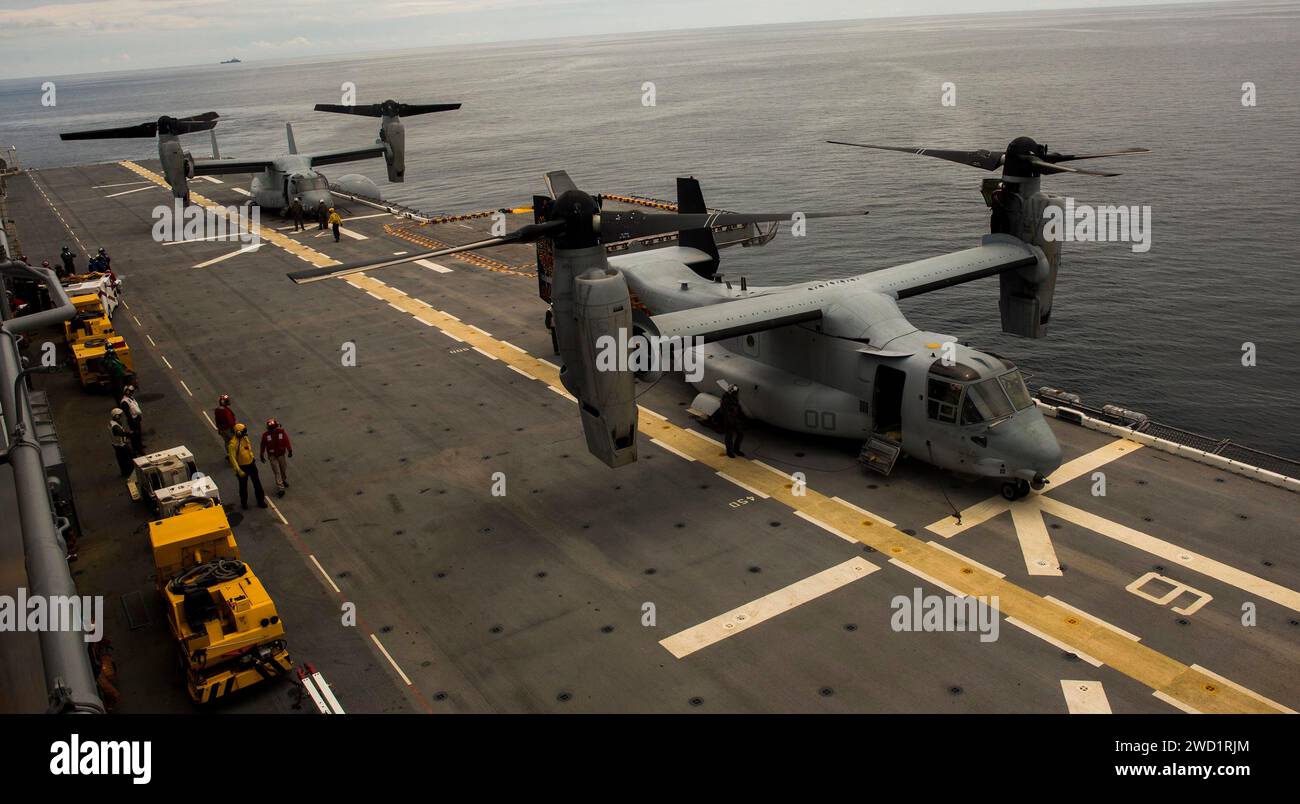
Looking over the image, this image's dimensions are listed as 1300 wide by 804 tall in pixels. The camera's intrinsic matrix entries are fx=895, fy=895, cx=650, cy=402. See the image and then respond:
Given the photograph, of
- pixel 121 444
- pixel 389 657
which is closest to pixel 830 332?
pixel 389 657

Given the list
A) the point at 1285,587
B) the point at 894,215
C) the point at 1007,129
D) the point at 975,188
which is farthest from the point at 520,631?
the point at 1007,129

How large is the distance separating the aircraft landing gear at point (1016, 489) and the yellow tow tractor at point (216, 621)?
608 inches

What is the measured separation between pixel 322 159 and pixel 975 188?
49.4 meters

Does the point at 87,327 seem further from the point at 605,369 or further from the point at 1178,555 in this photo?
the point at 1178,555

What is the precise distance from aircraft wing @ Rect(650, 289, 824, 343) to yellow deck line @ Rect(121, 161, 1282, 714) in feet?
11.7

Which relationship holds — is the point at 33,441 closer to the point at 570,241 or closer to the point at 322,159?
the point at 570,241

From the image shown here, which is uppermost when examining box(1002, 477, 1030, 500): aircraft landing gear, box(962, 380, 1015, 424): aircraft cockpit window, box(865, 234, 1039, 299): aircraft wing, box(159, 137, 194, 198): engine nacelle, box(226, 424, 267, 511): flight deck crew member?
box(159, 137, 194, 198): engine nacelle

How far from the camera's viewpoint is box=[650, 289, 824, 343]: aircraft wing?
71.6ft

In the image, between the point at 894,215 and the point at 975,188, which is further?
the point at 975,188

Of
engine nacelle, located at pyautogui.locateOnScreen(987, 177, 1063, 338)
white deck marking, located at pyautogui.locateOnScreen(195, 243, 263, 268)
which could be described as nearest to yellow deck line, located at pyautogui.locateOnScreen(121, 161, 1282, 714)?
engine nacelle, located at pyautogui.locateOnScreen(987, 177, 1063, 338)

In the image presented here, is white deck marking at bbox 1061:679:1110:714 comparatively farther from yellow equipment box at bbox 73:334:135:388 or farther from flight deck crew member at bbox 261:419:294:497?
yellow equipment box at bbox 73:334:135:388

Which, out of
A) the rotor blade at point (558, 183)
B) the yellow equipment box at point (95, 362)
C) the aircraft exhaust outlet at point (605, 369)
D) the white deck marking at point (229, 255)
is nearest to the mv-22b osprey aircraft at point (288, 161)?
the white deck marking at point (229, 255)

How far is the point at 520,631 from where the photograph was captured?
1677cm

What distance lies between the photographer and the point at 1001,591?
17.2 metres
